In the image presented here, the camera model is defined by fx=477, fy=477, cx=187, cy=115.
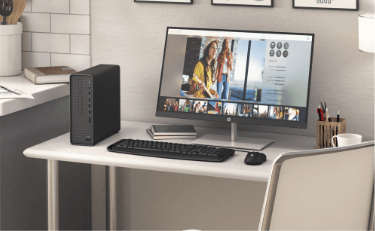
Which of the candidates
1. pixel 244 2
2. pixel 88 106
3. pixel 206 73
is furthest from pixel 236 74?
pixel 88 106

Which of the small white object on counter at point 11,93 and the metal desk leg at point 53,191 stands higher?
the small white object on counter at point 11,93

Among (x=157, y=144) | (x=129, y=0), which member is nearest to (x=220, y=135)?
(x=157, y=144)

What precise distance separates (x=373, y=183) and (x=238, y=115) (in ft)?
2.43

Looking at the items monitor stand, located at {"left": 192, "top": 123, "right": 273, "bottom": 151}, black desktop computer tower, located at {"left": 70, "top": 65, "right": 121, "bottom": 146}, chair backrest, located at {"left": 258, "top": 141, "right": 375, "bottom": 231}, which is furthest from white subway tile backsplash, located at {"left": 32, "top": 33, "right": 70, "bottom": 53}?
chair backrest, located at {"left": 258, "top": 141, "right": 375, "bottom": 231}

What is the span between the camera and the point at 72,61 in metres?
2.45

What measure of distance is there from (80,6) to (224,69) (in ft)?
2.89

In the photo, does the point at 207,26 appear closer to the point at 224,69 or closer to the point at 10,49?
the point at 224,69

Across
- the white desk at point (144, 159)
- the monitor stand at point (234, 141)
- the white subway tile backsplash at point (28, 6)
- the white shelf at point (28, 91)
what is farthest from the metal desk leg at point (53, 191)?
the white subway tile backsplash at point (28, 6)

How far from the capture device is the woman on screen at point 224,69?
1.94 m

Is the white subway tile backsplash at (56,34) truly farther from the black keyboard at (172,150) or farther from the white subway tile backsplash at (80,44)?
the black keyboard at (172,150)

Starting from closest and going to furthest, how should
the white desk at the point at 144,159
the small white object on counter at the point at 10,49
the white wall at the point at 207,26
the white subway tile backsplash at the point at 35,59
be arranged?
the white desk at the point at 144,159 → the white wall at the point at 207,26 → the small white object on counter at the point at 10,49 → the white subway tile backsplash at the point at 35,59

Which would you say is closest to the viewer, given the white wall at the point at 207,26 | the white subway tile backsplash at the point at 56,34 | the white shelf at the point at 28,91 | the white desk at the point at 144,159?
the white desk at the point at 144,159

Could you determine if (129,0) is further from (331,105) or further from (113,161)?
(331,105)

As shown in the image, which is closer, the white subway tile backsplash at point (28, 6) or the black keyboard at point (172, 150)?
the black keyboard at point (172, 150)
